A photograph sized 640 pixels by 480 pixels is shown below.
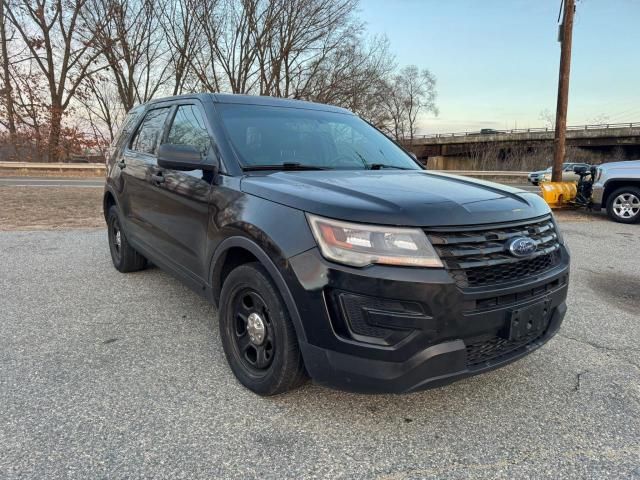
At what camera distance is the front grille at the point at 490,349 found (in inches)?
84.8

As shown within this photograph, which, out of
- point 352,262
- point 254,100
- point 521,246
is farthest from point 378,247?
point 254,100

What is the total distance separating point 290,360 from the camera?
2264 millimetres

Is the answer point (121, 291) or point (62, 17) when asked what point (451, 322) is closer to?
point (121, 291)

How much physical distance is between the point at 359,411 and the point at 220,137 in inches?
75.7

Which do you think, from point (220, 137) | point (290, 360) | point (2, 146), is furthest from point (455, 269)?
point (2, 146)

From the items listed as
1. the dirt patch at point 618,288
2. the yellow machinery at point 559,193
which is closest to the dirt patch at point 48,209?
the dirt patch at point 618,288

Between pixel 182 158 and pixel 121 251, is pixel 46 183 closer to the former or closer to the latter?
pixel 121 251

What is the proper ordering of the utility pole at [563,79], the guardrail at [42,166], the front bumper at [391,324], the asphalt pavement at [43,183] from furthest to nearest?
the guardrail at [42,166] < the asphalt pavement at [43,183] < the utility pole at [563,79] < the front bumper at [391,324]

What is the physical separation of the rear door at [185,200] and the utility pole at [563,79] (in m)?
11.3

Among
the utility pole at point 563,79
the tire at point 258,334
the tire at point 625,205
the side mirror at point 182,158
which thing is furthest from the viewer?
the utility pole at point 563,79

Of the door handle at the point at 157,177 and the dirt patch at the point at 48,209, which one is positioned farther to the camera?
the dirt patch at the point at 48,209

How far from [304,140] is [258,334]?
5.07 feet

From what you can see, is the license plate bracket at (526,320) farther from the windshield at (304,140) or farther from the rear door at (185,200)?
the rear door at (185,200)

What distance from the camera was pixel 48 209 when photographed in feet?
31.7
